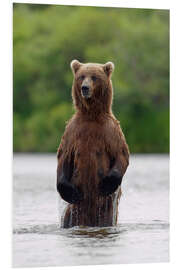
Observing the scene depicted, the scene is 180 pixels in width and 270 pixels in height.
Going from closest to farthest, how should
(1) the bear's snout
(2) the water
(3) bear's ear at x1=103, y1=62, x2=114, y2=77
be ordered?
(2) the water, (1) the bear's snout, (3) bear's ear at x1=103, y1=62, x2=114, y2=77

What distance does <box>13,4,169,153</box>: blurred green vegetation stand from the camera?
2308 cm

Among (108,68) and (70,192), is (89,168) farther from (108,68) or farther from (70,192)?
(108,68)

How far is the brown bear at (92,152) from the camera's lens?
8766 mm

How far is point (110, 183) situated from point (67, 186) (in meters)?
0.47

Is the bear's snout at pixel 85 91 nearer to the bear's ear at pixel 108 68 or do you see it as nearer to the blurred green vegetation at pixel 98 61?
the bear's ear at pixel 108 68

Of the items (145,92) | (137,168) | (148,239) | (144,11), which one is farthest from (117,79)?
(148,239)

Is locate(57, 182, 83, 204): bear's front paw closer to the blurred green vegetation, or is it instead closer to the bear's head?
the bear's head

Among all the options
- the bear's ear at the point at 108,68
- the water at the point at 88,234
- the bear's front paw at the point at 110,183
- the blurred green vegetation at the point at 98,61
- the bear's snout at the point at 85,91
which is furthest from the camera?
the blurred green vegetation at the point at 98,61

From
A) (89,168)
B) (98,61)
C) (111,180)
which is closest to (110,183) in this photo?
(111,180)

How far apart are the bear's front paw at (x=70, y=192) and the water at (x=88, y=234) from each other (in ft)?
1.21

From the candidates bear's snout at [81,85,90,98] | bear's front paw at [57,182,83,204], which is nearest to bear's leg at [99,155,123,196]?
bear's front paw at [57,182,83,204]

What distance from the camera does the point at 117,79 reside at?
25672 millimetres

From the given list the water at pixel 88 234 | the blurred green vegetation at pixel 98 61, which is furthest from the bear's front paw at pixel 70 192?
the blurred green vegetation at pixel 98 61
